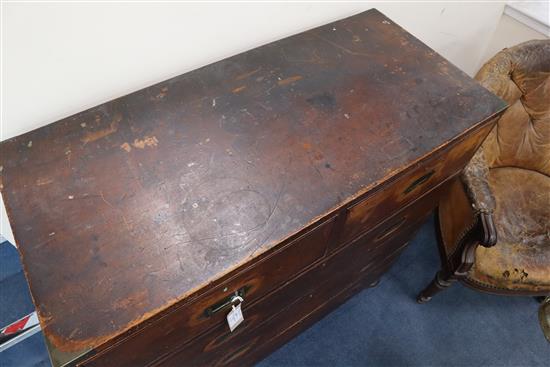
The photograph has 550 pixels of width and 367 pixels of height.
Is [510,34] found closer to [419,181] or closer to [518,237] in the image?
[518,237]

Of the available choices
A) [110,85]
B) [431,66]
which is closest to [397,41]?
[431,66]

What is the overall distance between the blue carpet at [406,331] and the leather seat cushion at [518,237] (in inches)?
15.3

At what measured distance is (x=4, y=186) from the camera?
0.75 metres

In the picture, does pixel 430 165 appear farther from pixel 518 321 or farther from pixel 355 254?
pixel 518 321

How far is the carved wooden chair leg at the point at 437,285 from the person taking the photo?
1.38 metres

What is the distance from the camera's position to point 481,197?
1.15 meters

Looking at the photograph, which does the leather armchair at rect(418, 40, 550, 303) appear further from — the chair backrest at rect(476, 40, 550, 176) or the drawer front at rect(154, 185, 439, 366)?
the drawer front at rect(154, 185, 439, 366)

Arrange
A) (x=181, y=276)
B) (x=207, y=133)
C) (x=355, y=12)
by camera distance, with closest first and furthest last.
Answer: (x=181, y=276) → (x=207, y=133) → (x=355, y=12)

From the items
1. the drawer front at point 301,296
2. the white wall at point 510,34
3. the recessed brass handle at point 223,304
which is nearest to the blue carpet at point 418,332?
the drawer front at point 301,296

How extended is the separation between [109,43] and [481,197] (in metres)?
1.08

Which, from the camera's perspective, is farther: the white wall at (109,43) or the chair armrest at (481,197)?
the chair armrest at (481,197)

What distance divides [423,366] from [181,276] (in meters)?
1.25

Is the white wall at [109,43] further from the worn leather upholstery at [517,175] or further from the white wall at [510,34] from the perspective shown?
the white wall at [510,34]

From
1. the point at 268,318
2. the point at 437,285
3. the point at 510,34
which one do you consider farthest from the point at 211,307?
the point at 510,34
